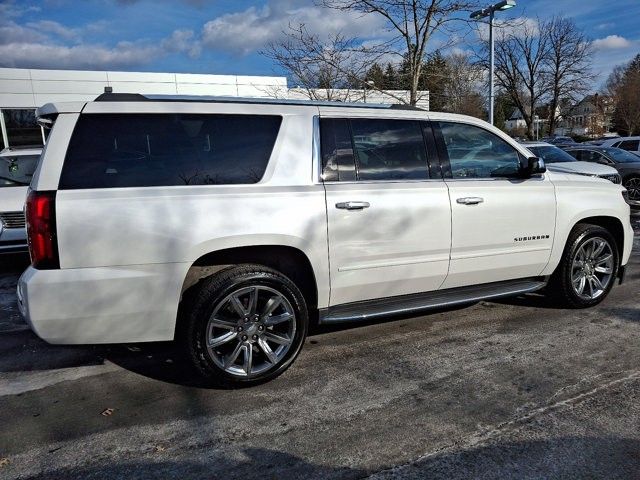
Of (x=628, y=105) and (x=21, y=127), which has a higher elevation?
(x=628, y=105)

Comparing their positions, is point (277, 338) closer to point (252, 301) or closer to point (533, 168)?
point (252, 301)

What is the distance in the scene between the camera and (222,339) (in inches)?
136

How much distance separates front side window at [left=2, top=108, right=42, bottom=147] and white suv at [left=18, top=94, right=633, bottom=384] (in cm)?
2021

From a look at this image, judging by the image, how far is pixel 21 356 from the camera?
4328mm

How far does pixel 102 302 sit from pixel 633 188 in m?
14.5

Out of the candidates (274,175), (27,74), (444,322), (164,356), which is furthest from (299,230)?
(27,74)

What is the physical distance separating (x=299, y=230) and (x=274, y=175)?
425 millimetres

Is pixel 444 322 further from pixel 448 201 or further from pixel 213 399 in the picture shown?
pixel 213 399

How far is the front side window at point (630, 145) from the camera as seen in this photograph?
60.3 feet

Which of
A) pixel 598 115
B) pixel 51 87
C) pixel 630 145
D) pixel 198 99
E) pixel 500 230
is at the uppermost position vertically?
pixel 598 115

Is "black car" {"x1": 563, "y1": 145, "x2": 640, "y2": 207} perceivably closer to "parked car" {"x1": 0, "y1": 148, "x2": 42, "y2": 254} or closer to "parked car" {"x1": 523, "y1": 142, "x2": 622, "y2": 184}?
"parked car" {"x1": 523, "y1": 142, "x2": 622, "y2": 184}

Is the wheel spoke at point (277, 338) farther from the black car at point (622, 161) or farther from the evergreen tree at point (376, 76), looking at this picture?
the black car at point (622, 161)

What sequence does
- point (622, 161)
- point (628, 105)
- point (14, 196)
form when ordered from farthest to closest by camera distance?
point (628, 105) → point (622, 161) → point (14, 196)

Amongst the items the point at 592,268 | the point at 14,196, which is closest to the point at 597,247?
the point at 592,268
